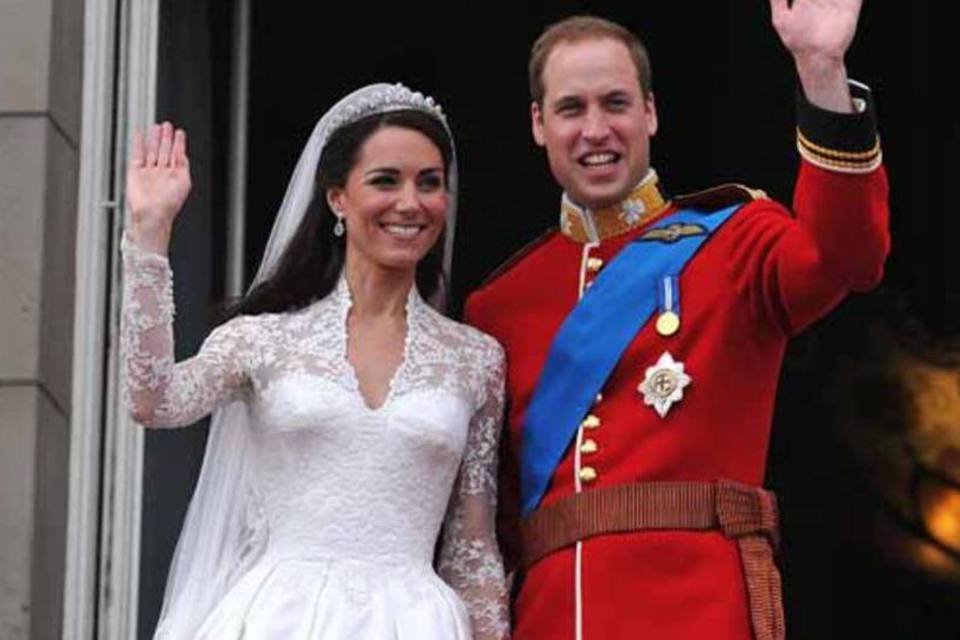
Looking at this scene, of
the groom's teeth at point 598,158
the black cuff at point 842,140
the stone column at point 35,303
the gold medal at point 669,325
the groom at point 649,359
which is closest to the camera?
the black cuff at point 842,140

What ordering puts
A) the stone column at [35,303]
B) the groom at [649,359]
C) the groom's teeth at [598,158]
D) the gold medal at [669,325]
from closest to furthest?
the groom at [649,359] < the gold medal at [669,325] < the groom's teeth at [598,158] < the stone column at [35,303]

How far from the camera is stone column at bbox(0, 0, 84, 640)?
17.2 ft

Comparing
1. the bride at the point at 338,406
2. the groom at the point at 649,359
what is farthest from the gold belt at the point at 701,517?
the bride at the point at 338,406

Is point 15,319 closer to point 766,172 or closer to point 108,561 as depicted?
point 108,561

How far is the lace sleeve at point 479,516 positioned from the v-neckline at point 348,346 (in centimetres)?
13

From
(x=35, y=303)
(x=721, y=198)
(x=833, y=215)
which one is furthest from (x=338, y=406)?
(x=35, y=303)

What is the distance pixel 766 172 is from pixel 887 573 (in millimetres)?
1057

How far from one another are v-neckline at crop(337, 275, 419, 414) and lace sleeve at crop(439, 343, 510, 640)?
0.44ft

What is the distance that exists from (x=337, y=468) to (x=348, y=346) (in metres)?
0.21

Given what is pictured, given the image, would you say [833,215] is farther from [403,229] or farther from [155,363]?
[155,363]

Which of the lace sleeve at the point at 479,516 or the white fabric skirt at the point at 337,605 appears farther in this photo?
the lace sleeve at the point at 479,516

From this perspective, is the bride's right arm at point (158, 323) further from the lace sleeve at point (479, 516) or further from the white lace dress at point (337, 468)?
the lace sleeve at point (479, 516)

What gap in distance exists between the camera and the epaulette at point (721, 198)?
413 centimetres

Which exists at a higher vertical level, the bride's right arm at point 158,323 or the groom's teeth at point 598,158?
the groom's teeth at point 598,158
